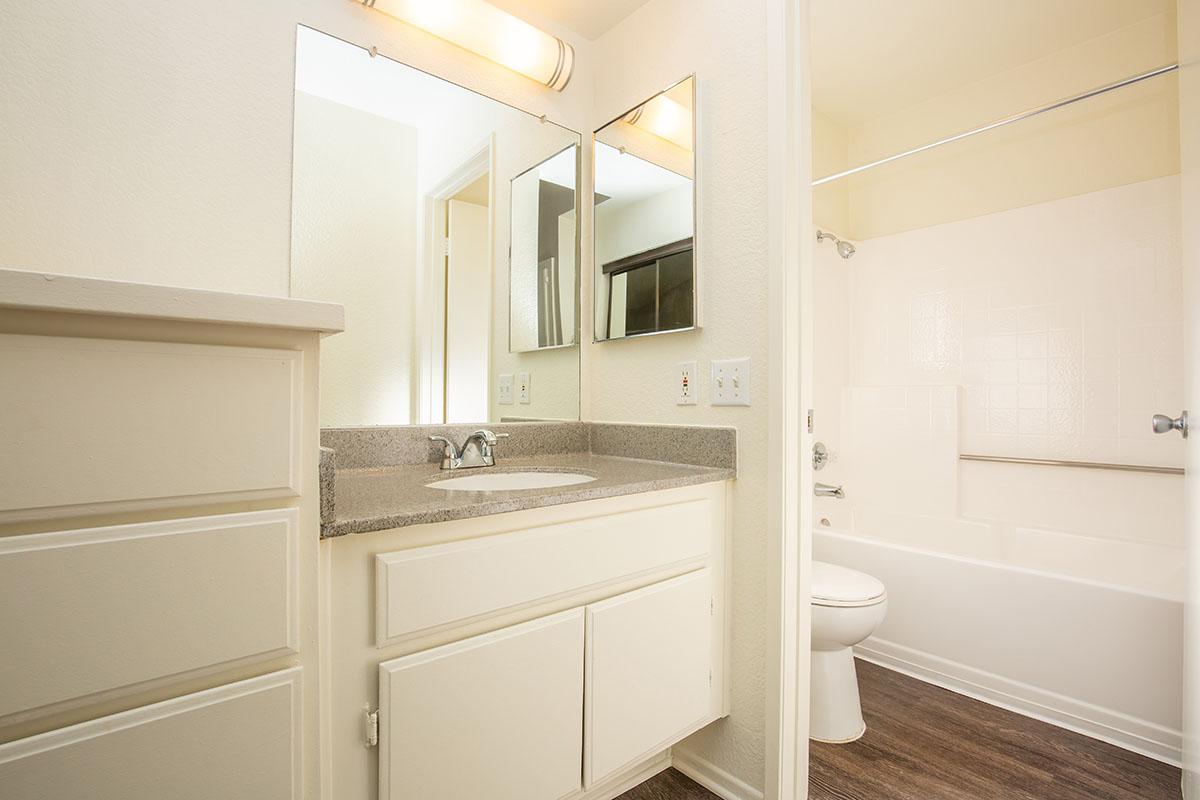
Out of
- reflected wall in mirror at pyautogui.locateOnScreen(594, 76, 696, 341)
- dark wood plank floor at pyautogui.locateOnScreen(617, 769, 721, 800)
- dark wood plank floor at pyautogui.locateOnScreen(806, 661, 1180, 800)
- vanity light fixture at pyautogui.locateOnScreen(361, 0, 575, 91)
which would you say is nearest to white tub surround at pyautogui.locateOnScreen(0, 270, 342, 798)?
dark wood plank floor at pyautogui.locateOnScreen(617, 769, 721, 800)

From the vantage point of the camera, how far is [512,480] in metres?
1.52

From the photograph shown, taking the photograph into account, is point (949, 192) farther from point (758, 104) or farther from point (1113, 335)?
point (758, 104)

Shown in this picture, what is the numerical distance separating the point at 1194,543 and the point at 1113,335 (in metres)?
1.29

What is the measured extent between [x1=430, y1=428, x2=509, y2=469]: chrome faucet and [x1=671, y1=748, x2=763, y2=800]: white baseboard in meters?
0.97

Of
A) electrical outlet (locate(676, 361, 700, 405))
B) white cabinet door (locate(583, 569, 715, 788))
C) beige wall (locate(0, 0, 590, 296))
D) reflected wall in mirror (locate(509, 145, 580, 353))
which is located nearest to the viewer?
beige wall (locate(0, 0, 590, 296))

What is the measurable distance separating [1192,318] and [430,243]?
1873 millimetres

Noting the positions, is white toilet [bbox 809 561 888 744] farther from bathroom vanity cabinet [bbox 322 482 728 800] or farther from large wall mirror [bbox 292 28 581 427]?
large wall mirror [bbox 292 28 581 427]

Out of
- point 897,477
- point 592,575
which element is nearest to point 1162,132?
point 897,477

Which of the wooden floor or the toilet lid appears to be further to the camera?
the toilet lid

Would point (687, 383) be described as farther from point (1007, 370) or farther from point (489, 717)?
point (1007, 370)

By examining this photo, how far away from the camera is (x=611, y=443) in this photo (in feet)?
5.80

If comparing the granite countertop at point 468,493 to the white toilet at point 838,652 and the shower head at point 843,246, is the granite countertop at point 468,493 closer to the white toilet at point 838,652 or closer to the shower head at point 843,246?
the white toilet at point 838,652

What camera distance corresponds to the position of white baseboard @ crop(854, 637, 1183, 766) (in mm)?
1563

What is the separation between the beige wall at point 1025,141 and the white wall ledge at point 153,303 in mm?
2761
